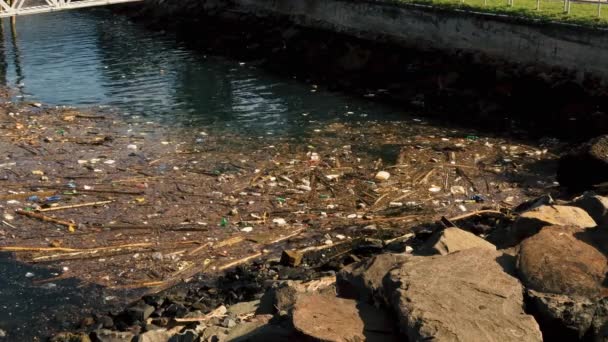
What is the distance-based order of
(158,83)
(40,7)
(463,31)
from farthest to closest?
(40,7)
(158,83)
(463,31)

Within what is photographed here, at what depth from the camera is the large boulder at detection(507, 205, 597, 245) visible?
7555 millimetres

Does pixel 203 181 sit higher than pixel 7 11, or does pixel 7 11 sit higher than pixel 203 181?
pixel 7 11

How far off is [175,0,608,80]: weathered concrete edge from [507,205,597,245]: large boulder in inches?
378

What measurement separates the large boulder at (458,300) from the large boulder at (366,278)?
247mm

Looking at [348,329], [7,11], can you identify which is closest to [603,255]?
[348,329]

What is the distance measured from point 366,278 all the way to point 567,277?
166cm

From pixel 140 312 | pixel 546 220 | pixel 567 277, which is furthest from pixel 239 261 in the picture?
pixel 567 277

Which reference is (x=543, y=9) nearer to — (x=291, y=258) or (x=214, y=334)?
(x=291, y=258)

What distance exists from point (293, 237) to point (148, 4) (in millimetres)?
25751

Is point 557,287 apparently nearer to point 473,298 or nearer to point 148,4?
point 473,298

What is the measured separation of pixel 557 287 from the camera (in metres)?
5.93

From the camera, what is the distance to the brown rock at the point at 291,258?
963 centimetres

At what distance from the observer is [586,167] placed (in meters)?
11.1

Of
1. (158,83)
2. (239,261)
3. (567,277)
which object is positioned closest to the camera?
(567,277)
